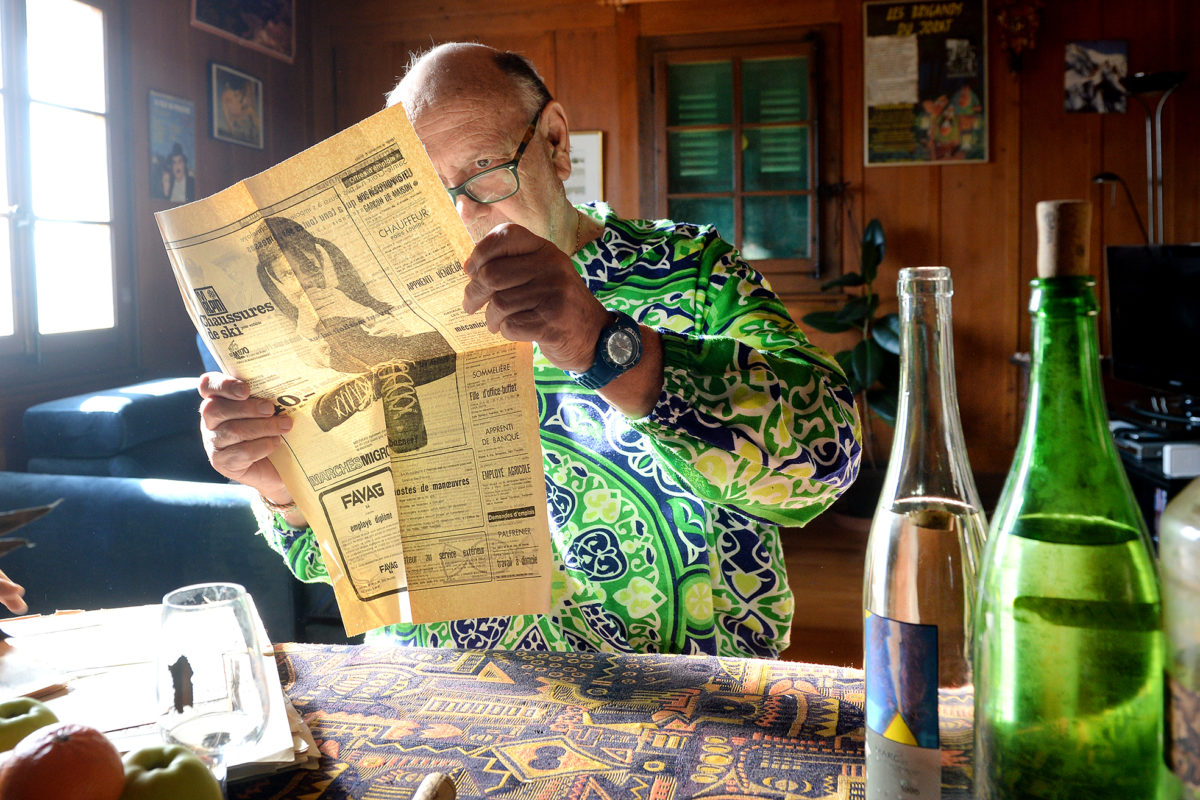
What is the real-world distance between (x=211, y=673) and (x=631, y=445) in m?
0.63

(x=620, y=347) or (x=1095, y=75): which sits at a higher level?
(x=1095, y=75)

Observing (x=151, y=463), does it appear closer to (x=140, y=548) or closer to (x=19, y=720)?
(x=140, y=548)

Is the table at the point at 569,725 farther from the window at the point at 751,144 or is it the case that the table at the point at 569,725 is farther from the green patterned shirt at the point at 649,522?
the window at the point at 751,144

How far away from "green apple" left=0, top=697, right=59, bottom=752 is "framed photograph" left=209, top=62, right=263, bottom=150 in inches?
151

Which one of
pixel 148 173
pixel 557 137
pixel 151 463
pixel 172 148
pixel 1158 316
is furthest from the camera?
pixel 172 148

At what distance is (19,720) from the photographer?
54 centimetres

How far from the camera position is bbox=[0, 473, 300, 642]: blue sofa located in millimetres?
1942

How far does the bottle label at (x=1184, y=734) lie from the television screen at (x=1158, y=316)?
319 cm

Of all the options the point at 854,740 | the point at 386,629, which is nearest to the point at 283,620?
the point at 386,629

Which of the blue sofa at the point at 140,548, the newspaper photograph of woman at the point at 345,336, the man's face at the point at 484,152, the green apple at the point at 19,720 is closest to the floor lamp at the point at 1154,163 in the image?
the man's face at the point at 484,152

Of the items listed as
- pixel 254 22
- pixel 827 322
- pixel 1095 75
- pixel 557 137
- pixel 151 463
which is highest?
pixel 254 22

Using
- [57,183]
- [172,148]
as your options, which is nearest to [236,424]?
[57,183]

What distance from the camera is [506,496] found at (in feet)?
2.71

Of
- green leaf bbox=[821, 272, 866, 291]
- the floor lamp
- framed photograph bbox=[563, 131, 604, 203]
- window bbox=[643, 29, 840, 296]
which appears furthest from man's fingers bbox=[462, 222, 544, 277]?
the floor lamp
